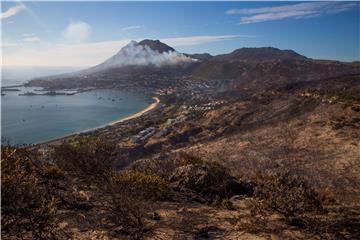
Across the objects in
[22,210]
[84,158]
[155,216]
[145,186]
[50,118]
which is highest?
[22,210]

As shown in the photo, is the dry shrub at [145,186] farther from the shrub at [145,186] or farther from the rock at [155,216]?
the rock at [155,216]

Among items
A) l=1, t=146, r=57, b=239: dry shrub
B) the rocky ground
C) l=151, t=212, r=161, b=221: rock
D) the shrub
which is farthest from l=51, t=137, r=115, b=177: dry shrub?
l=1, t=146, r=57, b=239: dry shrub

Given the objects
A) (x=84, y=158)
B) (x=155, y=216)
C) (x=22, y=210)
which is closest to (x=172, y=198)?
(x=155, y=216)

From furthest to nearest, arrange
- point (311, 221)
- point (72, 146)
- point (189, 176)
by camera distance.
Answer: point (72, 146) → point (189, 176) → point (311, 221)

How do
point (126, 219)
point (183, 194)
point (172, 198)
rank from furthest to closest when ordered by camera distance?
point (183, 194), point (172, 198), point (126, 219)

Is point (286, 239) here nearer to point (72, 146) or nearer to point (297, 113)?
point (72, 146)

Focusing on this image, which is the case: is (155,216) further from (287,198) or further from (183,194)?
(287,198)

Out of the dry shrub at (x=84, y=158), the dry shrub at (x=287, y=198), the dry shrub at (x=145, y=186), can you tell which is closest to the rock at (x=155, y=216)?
the dry shrub at (x=145, y=186)

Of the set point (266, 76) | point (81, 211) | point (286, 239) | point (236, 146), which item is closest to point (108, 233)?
point (81, 211)

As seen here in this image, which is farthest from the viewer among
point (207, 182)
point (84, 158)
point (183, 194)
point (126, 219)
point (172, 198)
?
point (84, 158)
